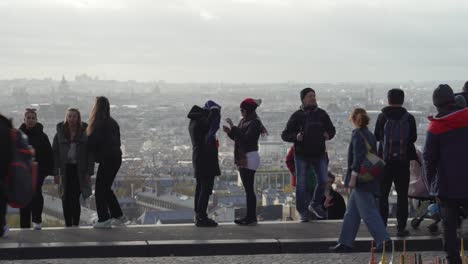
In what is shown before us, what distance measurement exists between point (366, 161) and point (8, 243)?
4.30m

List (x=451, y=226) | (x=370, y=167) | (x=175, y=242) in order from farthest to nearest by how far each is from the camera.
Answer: (x=175, y=242), (x=370, y=167), (x=451, y=226)

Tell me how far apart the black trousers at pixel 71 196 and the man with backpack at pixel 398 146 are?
408 centimetres

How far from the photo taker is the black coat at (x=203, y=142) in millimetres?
16297

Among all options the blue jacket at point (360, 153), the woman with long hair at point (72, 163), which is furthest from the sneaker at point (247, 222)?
the blue jacket at point (360, 153)

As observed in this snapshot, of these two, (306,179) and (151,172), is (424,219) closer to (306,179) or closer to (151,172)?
(306,179)

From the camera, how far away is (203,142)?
53.7ft

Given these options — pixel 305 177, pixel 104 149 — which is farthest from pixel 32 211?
pixel 305 177

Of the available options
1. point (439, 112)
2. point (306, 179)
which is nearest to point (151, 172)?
point (306, 179)

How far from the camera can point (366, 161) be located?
559 inches

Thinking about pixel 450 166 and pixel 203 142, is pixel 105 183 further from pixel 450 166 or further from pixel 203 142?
pixel 450 166

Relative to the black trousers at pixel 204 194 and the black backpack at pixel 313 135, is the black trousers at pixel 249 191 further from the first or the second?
the black backpack at pixel 313 135

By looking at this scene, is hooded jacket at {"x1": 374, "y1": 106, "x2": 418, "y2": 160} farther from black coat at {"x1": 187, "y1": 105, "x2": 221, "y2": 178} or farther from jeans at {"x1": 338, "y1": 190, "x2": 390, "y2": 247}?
black coat at {"x1": 187, "y1": 105, "x2": 221, "y2": 178}

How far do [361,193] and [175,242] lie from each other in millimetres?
2292

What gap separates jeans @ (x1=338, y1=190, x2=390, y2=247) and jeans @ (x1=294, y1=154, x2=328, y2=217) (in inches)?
79.7
